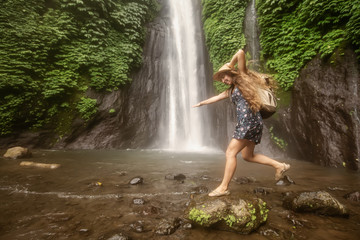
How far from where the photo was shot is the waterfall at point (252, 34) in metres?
7.53

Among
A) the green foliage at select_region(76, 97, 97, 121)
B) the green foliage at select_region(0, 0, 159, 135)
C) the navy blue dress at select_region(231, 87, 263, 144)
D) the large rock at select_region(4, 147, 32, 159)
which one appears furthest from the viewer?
the green foliage at select_region(76, 97, 97, 121)

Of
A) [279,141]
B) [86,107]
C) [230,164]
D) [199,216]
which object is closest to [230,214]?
[199,216]

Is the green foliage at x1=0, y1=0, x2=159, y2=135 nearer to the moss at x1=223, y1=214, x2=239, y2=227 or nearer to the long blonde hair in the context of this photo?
the long blonde hair

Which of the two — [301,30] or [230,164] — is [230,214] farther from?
[301,30]

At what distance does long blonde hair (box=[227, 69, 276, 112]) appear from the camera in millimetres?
2418

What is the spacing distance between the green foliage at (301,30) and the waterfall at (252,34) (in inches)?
21.0

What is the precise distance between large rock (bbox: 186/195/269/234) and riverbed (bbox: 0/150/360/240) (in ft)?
0.22

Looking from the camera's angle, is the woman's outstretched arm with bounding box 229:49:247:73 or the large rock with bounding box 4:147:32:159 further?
the large rock with bounding box 4:147:32:159

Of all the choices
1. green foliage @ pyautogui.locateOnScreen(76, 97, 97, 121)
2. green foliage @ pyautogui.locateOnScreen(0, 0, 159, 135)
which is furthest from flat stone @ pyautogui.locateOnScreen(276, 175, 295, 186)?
green foliage @ pyautogui.locateOnScreen(0, 0, 159, 135)

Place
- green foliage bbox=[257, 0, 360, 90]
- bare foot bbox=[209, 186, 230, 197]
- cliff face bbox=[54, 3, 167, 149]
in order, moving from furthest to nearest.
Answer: cliff face bbox=[54, 3, 167, 149] < green foliage bbox=[257, 0, 360, 90] < bare foot bbox=[209, 186, 230, 197]

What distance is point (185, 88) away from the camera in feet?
42.5

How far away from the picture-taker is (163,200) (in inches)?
101

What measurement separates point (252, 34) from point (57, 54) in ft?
29.9

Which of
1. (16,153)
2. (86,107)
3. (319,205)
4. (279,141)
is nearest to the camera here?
(319,205)
